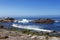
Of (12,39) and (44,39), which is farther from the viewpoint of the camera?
(44,39)

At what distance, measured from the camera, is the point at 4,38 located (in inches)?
478

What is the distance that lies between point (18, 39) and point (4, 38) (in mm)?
1347

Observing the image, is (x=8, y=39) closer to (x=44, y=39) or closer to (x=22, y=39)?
(x=22, y=39)

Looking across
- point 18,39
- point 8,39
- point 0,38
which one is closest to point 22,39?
point 18,39

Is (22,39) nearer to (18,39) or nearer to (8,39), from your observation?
(18,39)

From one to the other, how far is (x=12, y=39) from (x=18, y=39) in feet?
1.60

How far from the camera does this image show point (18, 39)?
38.1 ft

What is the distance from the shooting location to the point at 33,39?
39.0 ft

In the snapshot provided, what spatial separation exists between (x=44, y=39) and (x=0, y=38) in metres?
3.78

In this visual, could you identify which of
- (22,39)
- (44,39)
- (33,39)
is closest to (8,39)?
(22,39)

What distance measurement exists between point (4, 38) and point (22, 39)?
5.28 ft

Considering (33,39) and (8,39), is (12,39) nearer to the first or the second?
(8,39)

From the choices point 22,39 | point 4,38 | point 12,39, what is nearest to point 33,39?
point 22,39

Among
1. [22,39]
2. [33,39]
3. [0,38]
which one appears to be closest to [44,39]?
[33,39]
